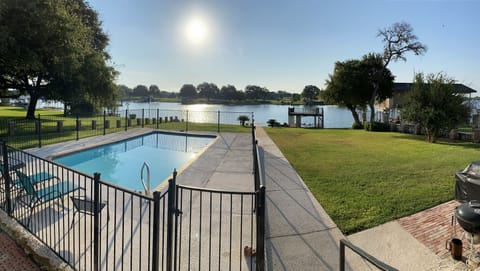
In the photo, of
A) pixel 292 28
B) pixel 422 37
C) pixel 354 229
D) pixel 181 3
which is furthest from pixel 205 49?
pixel 422 37

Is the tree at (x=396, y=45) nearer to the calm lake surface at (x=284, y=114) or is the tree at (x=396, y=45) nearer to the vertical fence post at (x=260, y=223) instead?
the calm lake surface at (x=284, y=114)

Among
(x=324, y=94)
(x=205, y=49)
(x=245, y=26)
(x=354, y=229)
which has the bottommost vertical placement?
(x=354, y=229)

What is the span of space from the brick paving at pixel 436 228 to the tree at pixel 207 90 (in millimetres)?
69959

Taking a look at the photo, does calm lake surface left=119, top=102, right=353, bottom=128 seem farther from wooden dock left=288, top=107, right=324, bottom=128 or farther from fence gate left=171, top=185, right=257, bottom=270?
fence gate left=171, top=185, right=257, bottom=270

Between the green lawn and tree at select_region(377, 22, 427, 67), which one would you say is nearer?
the green lawn

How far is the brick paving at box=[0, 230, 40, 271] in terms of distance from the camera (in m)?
3.07

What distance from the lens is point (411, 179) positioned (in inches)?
266

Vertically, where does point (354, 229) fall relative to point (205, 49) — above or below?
below

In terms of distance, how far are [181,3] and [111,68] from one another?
9.11m

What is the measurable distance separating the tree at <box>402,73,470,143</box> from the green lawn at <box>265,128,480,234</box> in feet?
10.5

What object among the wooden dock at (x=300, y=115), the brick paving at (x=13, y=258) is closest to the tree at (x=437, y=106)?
the wooden dock at (x=300, y=115)

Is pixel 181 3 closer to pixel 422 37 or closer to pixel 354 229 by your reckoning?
pixel 354 229

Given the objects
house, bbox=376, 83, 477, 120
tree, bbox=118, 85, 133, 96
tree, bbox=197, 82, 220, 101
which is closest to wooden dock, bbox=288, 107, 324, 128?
house, bbox=376, 83, 477, 120

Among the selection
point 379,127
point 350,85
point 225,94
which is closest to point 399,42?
point 350,85
